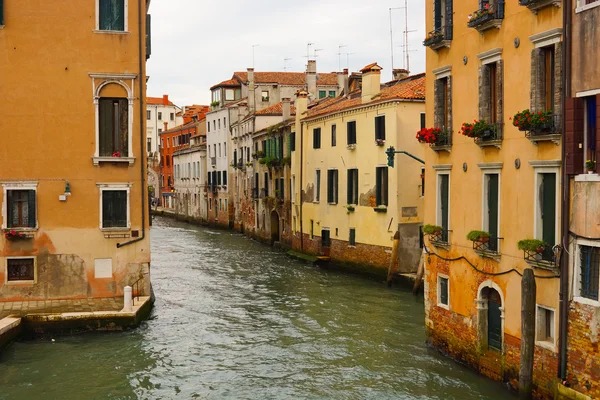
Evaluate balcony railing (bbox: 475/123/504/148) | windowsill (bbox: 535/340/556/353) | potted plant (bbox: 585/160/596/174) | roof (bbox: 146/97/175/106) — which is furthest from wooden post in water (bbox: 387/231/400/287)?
roof (bbox: 146/97/175/106)

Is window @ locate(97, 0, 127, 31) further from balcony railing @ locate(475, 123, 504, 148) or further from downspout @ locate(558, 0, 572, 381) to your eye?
downspout @ locate(558, 0, 572, 381)

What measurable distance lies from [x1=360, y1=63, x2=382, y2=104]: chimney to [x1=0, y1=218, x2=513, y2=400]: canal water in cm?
714

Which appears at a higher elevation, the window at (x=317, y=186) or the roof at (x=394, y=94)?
the roof at (x=394, y=94)

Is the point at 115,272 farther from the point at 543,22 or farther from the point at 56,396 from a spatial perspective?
the point at 543,22

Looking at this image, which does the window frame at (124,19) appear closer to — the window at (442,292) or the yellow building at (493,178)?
the yellow building at (493,178)

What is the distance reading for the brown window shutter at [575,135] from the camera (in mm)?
10375

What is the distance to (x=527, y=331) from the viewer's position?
1132 cm

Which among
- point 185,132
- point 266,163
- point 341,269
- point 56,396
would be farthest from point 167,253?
point 185,132

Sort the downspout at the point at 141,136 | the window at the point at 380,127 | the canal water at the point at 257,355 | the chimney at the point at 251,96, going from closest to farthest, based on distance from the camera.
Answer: the canal water at the point at 257,355, the downspout at the point at 141,136, the window at the point at 380,127, the chimney at the point at 251,96

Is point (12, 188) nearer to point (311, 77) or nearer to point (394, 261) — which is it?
point (394, 261)

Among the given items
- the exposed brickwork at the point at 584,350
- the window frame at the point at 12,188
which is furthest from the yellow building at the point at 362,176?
the exposed brickwork at the point at 584,350

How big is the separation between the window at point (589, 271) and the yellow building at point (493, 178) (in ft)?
Answer: 1.66

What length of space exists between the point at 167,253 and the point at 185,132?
118 feet

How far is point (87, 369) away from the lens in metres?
14.4
